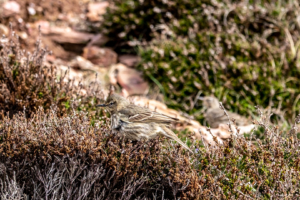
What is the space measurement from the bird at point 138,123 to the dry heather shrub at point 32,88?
2.60ft

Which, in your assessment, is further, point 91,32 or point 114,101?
point 91,32

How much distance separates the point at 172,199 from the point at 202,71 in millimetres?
4233

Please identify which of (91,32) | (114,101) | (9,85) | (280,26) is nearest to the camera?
(114,101)

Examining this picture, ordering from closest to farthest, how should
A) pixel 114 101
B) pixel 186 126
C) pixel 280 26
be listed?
pixel 114 101 → pixel 186 126 → pixel 280 26

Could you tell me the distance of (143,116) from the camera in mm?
4723

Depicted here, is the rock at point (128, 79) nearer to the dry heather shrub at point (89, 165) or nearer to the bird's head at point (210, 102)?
the bird's head at point (210, 102)

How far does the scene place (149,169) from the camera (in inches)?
160

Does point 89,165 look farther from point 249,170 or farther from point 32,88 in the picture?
point 32,88

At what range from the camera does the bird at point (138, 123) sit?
4.52m

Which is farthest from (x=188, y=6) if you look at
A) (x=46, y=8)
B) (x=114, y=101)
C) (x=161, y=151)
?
(x=161, y=151)

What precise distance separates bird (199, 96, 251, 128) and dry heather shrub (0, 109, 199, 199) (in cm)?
289

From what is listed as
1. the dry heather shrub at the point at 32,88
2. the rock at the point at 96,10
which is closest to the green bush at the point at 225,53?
the rock at the point at 96,10

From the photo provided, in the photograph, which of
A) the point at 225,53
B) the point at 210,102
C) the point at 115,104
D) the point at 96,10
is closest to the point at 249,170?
the point at 115,104

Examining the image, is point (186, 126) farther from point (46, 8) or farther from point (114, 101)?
point (46, 8)
